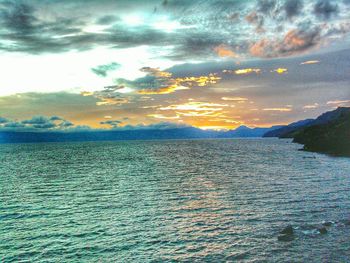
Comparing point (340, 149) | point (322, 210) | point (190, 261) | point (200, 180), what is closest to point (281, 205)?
point (322, 210)

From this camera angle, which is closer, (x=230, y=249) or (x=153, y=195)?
(x=230, y=249)

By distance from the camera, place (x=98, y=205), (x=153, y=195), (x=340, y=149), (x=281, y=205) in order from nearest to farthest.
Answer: (x=281, y=205)
(x=98, y=205)
(x=153, y=195)
(x=340, y=149)

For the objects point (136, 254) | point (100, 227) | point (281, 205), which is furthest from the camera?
point (281, 205)

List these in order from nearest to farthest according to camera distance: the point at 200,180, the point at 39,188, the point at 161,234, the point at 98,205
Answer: the point at 161,234
the point at 98,205
the point at 39,188
the point at 200,180

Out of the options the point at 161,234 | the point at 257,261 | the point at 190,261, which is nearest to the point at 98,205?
the point at 161,234

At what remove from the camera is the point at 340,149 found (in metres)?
179

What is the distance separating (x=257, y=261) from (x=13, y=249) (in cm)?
2895

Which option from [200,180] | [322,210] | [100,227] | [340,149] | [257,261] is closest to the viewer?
[257,261]

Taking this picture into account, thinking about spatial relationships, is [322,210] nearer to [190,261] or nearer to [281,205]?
[281,205]

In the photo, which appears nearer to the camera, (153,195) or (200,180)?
(153,195)

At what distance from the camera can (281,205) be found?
194 feet

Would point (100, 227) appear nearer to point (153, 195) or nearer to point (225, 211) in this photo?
point (225, 211)

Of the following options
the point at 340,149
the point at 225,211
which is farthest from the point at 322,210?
the point at 340,149

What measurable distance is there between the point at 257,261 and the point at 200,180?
6445 cm
